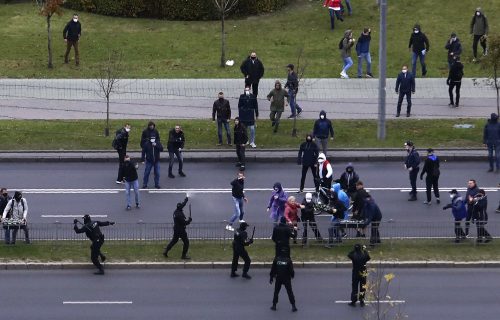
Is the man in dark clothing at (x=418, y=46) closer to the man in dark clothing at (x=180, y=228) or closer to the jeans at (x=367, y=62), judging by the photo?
the jeans at (x=367, y=62)

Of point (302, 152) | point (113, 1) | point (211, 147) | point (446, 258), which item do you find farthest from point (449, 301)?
point (113, 1)

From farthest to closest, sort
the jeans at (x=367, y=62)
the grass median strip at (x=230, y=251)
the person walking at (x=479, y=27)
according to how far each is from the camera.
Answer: the person walking at (x=479, y=27)
the jeans at (x=367, y=62)
the grass median strip at (x=230, y=251)

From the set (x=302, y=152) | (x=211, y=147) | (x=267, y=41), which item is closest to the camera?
(x=302, y=152)

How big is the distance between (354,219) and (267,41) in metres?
18.1

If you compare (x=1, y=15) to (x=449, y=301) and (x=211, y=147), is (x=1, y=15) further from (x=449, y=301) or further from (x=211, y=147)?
(x=449, y=301)

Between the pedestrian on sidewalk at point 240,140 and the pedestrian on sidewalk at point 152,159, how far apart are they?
2343mm

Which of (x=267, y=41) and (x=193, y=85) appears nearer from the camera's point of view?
(x=193, y=85)

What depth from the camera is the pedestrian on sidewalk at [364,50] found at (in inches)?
1649

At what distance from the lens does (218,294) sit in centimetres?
2584

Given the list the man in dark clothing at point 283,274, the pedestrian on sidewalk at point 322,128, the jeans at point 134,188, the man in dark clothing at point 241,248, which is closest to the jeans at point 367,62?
the pedestrian on sidewalk at point 322,128

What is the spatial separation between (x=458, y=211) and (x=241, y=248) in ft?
17.7

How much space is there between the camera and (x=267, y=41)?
45750 mm

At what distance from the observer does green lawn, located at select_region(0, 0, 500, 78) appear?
4328 centimetres

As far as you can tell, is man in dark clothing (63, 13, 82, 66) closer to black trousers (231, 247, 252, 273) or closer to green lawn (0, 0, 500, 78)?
green lawn (0, 0, 500, 78)
